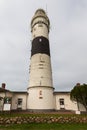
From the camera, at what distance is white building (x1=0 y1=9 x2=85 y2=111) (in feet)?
81.0

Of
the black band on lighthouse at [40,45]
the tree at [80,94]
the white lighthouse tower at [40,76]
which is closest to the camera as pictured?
the tree at [80,94]

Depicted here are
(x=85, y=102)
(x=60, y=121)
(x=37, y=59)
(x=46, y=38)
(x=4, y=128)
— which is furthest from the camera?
(x=46, y=38)

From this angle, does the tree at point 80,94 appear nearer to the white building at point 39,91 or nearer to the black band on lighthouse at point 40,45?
the white building at point 39,91

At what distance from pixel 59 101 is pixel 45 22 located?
16.6 meters

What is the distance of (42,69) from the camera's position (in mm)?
25703

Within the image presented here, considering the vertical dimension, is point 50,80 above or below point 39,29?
below

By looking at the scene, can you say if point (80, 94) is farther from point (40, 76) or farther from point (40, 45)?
point (40, 45)

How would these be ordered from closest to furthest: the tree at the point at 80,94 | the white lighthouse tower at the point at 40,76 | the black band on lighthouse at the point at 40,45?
the tree at the point at 80,94 < the white lighthouse tower at the point at 40,76 < the black band on lighthouse at the point at 40,45

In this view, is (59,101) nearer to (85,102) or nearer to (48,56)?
(85,102)

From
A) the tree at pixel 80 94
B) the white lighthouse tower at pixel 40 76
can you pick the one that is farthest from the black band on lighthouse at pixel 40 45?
the tree at pixel 80 94

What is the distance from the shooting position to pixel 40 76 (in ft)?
82.8

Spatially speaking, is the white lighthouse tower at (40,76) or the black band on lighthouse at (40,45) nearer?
the white lighthouse tower at (40,76)

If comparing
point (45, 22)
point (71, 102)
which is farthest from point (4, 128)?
point (45, 22)

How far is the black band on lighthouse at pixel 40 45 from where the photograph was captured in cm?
2717
